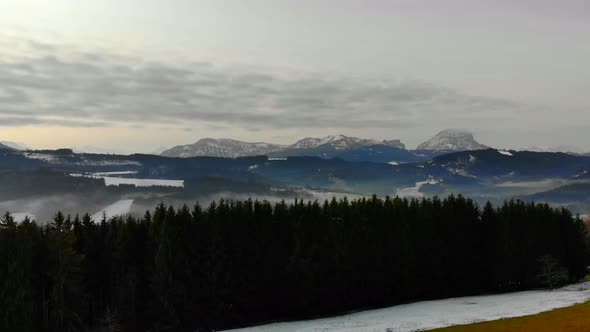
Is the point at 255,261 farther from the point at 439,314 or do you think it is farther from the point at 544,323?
the point at 544,323

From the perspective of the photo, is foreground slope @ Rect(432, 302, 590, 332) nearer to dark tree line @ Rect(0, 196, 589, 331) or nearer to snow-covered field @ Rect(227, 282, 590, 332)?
snow-covered field @ Rect(227, 282, 590, 332)

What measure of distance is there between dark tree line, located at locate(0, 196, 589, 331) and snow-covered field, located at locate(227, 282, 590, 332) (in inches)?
385

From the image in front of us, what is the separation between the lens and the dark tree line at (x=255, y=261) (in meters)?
68.1

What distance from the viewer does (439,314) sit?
229ft

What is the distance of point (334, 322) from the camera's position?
73125 mm

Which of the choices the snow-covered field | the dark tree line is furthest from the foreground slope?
the dark tree line

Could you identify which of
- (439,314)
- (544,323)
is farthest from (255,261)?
(544,323)

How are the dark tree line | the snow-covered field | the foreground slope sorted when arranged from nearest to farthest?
1. the foreground slope
2. the snow-covered field
3. the dark tree line

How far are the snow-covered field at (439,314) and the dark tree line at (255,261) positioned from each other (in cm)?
978

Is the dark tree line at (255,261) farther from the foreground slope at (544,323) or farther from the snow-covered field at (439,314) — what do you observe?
the foreground slope at (544,323)

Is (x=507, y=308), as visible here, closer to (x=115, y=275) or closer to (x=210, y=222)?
Result: (x=210, y=222)

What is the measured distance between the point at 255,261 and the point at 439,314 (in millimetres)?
32820

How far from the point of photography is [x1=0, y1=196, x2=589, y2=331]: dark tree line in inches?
2680

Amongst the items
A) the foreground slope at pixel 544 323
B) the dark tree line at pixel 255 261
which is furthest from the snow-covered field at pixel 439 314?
the dark tree line at pixel 255 261
